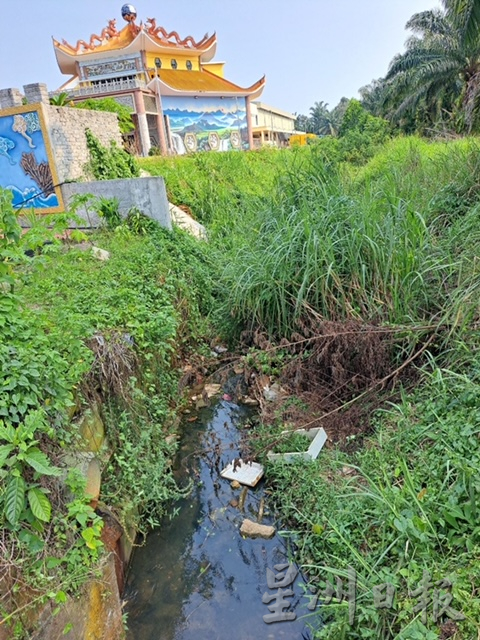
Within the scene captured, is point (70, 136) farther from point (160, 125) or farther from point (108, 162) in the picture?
point (160, 125)

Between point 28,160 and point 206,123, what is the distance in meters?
16.3

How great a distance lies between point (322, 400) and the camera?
324cm

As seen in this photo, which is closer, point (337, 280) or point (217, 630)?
point (217, 630)

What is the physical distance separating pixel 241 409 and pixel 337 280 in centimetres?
149

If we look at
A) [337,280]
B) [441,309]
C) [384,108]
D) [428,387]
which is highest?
[384,108]

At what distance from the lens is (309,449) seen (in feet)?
9.05

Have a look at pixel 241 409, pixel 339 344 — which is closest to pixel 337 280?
pixel 339 344

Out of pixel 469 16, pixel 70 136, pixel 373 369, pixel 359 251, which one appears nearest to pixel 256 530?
pixel 373 369

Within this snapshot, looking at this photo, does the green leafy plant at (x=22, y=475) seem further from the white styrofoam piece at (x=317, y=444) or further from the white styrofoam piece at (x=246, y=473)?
the white styrofoam piece at (x=317, y=444)

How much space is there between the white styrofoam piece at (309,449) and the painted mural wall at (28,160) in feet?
16.8

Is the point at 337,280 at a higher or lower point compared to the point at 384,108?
lower

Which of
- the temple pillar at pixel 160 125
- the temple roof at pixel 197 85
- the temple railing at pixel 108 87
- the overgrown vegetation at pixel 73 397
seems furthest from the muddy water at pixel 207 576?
the temple roof at pixel 197 85

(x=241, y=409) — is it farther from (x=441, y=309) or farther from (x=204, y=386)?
(x=441, y=309)

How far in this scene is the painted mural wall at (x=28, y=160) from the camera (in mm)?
5898
